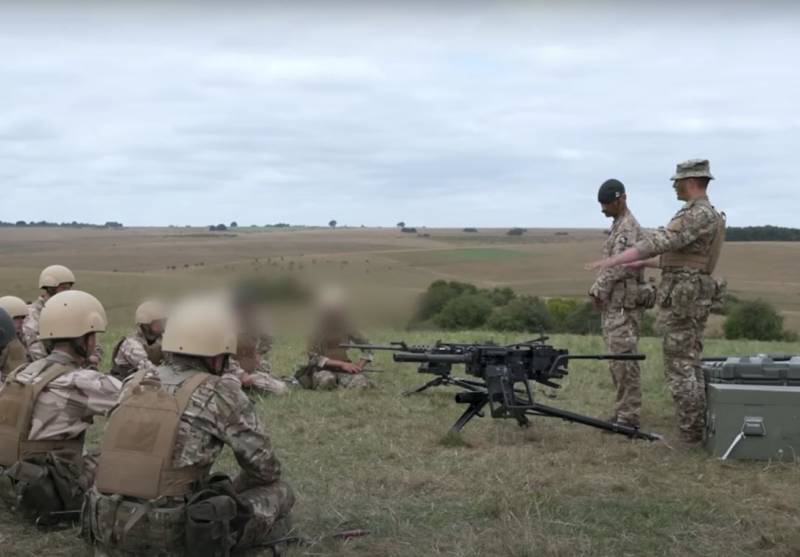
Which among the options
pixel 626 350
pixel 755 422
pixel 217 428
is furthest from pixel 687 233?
pixel 217 428

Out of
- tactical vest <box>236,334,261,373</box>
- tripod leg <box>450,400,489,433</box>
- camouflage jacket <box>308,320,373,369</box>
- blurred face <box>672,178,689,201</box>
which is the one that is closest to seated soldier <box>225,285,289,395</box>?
tactical vest <box>236,334,261,373</box>

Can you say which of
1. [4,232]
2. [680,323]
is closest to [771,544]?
[680,323]

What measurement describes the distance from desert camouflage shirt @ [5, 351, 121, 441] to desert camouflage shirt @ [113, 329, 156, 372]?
4158mm

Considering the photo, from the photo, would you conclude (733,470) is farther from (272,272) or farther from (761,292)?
(761,292)

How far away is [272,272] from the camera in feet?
23.4

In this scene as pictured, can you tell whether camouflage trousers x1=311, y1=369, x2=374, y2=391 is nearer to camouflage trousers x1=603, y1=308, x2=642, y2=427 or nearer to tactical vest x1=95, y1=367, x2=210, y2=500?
camouflage trousers x1=603, y1=308, x2=642, y2=427

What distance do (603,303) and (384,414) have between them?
8.74 feet

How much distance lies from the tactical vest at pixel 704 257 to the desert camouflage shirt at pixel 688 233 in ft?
0.07

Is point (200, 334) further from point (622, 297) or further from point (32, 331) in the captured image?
point (32, 331)

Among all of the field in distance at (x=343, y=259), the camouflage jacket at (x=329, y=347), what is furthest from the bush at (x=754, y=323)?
the camouflage jacket at (x=329, y=347)

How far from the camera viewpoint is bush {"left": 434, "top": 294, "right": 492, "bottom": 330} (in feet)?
38.1

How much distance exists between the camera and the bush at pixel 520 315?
18484 millimetres

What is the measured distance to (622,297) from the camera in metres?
9.25

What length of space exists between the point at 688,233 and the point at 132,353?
593 cm
